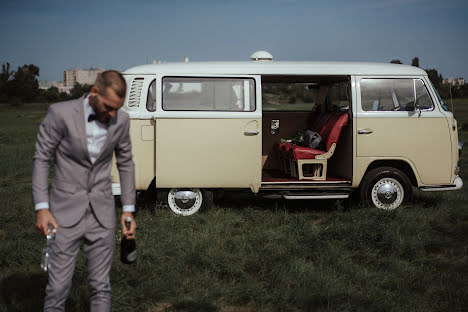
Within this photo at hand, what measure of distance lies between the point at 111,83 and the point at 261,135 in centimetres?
489

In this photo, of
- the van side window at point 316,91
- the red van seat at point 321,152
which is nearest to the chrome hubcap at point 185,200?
the red van seat at point 321,152

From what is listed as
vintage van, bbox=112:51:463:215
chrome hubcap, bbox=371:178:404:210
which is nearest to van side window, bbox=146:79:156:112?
vintage van, bbox=112:51:463:215

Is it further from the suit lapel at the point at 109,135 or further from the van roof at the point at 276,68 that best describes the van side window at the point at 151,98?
the suit lapel at the point at 109,135

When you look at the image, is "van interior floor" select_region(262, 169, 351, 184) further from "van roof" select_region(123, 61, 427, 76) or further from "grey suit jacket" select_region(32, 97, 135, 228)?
"grey suit jacket" select_region(32, 97, 135, 228)

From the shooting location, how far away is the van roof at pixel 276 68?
803 cm

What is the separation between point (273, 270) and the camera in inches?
213

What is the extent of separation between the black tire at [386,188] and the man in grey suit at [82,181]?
18.0ft

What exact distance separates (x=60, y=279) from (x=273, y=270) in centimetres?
253

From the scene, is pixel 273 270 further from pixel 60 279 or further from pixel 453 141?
pixel 453 141

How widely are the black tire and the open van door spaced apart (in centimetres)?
162

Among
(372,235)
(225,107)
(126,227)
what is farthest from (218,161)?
(126,227)

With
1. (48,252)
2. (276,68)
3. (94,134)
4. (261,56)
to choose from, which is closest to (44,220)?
(48,252)

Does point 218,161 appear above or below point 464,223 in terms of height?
above

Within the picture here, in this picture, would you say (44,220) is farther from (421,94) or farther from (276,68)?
(421,94)
